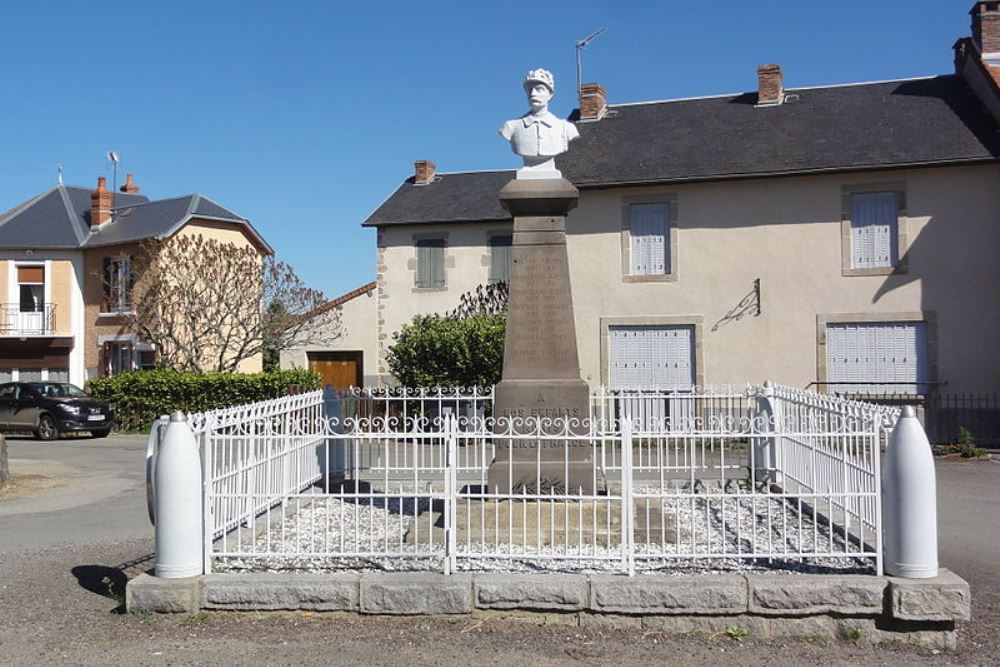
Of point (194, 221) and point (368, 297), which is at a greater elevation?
point (194, 221)

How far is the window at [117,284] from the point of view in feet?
84.6

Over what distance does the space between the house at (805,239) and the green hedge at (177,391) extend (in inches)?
285

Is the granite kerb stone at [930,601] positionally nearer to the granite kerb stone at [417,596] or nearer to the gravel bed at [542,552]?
the gravel bed at [542,552]

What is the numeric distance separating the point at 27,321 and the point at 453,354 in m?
15.4

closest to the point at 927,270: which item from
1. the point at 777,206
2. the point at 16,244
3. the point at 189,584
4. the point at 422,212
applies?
the point at 777,206

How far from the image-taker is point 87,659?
498cm

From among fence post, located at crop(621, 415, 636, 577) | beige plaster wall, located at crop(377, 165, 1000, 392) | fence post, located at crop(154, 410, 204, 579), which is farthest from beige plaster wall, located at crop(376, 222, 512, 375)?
fence post, located at crop(621, 415, 636, 577)

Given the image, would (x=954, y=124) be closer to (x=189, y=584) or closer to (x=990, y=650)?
(x=990, y=650)

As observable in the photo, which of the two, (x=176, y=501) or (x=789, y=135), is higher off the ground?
(x=789, y=135)

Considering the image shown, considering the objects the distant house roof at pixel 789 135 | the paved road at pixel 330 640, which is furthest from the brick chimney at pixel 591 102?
the paved road at pixel 330 640

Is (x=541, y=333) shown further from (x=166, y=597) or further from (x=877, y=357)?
(x=877, y=357)

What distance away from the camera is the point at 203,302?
22.6 metres

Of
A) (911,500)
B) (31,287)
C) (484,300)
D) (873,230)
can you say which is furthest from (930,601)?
(31,287)

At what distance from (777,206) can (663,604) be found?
13.6 meters
